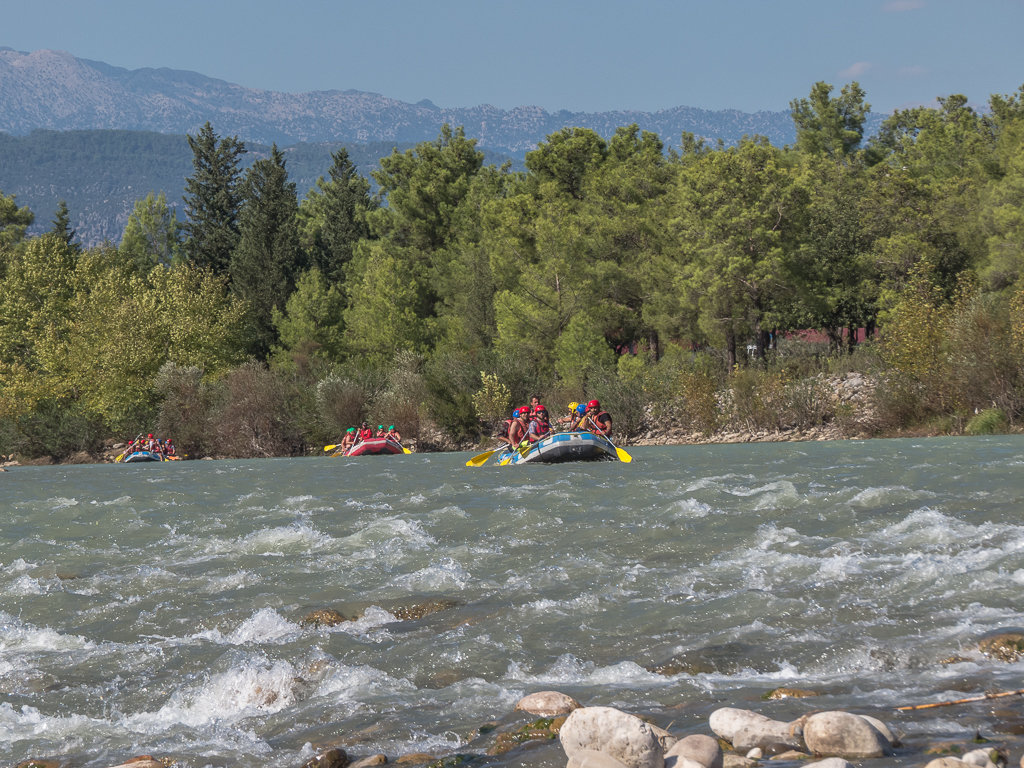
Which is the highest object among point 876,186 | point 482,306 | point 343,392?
point 876,186

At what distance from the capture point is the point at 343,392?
55.3 meters

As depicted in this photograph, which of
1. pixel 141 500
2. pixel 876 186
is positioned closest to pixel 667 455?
pixel 141 500

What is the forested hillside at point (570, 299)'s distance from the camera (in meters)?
45.1

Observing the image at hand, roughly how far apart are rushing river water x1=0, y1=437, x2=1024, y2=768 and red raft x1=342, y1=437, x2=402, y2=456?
1015 inches

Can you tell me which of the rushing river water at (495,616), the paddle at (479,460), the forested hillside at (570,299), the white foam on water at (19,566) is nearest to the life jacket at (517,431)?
the paddle at (479,460)

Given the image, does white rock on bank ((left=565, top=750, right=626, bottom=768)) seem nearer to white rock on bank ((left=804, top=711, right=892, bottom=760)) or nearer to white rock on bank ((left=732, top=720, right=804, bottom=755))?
white rock on bank ((left=732, top=720, right=804, bottom=755))

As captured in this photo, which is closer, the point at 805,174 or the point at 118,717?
the point at 118,717

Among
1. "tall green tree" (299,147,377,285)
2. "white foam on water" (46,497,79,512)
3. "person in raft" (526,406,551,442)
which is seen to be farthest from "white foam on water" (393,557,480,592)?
"tall green tree" (299,147,377,285)

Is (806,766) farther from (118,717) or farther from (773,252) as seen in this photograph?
(773,252)

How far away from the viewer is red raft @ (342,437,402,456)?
150 feet

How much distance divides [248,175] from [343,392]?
32.2 m

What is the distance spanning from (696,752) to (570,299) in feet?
166

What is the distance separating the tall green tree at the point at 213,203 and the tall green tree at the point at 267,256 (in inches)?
157

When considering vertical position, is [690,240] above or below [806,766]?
above
